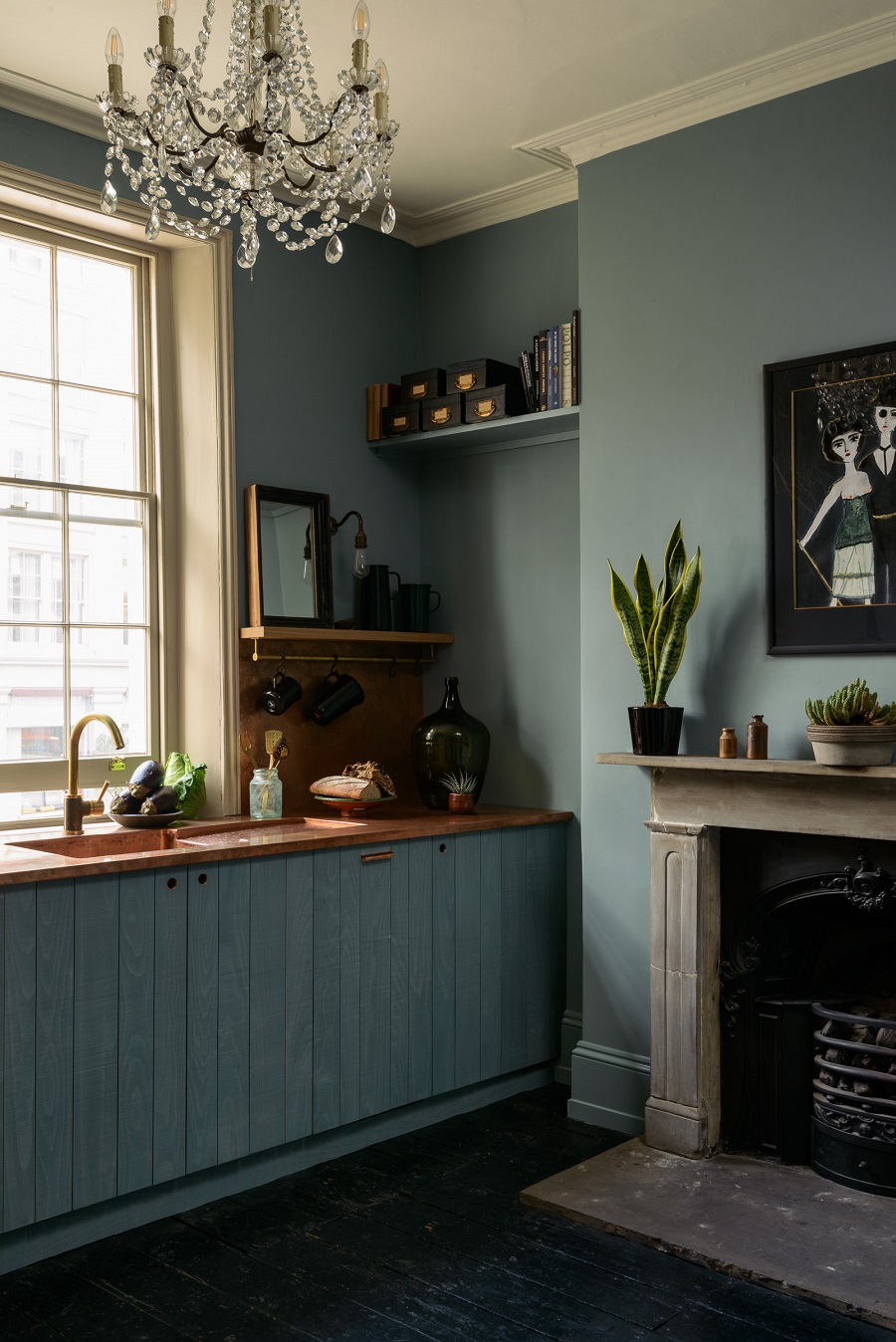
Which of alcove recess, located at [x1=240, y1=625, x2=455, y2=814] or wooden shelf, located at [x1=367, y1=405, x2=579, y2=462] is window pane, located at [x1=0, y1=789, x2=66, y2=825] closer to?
alcove recess, located at [x1=240, y1=625, x2=455, y2=814]

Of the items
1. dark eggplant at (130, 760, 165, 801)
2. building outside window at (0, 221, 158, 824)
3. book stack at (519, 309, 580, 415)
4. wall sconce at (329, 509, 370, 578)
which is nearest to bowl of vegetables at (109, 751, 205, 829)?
dark eggplant at (130, 760, 165, 801)

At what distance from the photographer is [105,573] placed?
148 inches

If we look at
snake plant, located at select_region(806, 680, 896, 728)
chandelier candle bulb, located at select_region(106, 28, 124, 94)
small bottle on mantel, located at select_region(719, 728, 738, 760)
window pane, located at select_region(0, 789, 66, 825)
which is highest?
chandelier candle bulb, located at select_region(106, 28, 124, 94)

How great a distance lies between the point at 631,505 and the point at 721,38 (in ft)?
4.20

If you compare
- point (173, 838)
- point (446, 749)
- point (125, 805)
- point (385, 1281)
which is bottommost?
point (385, 1281)

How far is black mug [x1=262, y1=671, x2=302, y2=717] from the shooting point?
389cm

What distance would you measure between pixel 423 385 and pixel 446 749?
1305mm

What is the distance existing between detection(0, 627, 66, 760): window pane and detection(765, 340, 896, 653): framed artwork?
2122mm

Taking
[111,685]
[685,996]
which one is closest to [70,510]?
[111,685]

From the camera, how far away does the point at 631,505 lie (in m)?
3.63

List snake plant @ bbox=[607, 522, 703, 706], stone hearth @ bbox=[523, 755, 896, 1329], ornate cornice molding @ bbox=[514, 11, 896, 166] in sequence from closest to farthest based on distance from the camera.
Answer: stone hearth @ bbox=[523, 755, 896, 1329] < ornate cornice molding @ bbox=[514, 11, 896, 166] < snake plant @ bbox=[607, 522, 703, 706]

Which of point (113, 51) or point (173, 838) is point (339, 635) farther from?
point (113, 51)

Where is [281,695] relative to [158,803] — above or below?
above

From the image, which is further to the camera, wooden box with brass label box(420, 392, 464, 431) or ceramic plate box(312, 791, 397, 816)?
wooden box with brass label box(420, 392, 464, 431)
